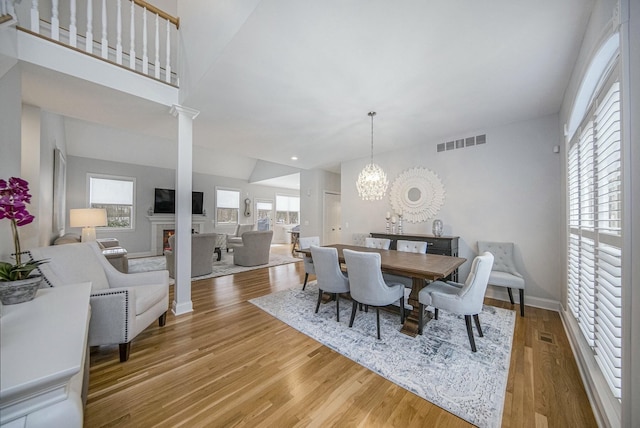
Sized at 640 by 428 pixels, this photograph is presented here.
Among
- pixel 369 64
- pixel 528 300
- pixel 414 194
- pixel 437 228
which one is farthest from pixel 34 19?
pixel 528 300

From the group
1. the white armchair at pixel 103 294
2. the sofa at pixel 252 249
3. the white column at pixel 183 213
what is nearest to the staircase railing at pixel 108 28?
the white column at pixel 183 213

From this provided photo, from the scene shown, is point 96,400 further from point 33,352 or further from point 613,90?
point 613,90

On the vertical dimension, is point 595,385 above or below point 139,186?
below

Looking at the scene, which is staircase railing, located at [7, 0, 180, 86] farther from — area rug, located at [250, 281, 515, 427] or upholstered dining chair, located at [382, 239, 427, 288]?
upholstered dining chair, located at [382, 239, 427, 288]

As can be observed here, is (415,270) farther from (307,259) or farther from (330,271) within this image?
(307,259)

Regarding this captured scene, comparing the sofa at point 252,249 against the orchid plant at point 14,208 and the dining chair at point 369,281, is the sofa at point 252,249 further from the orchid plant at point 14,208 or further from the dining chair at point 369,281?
the orchid plant at point 14,208

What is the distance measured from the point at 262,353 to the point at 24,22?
3.74 m

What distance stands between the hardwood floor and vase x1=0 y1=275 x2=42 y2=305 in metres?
0.81

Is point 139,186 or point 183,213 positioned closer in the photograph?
point 183,213

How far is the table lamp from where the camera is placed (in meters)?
4.09

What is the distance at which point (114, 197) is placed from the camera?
6336 millimetres

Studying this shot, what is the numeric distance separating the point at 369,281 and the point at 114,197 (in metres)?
7.44

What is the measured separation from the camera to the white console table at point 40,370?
61 cm

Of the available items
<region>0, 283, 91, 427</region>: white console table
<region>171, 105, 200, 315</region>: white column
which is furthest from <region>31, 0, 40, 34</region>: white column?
<region>0, 283, 91, 427</region>: white console table
